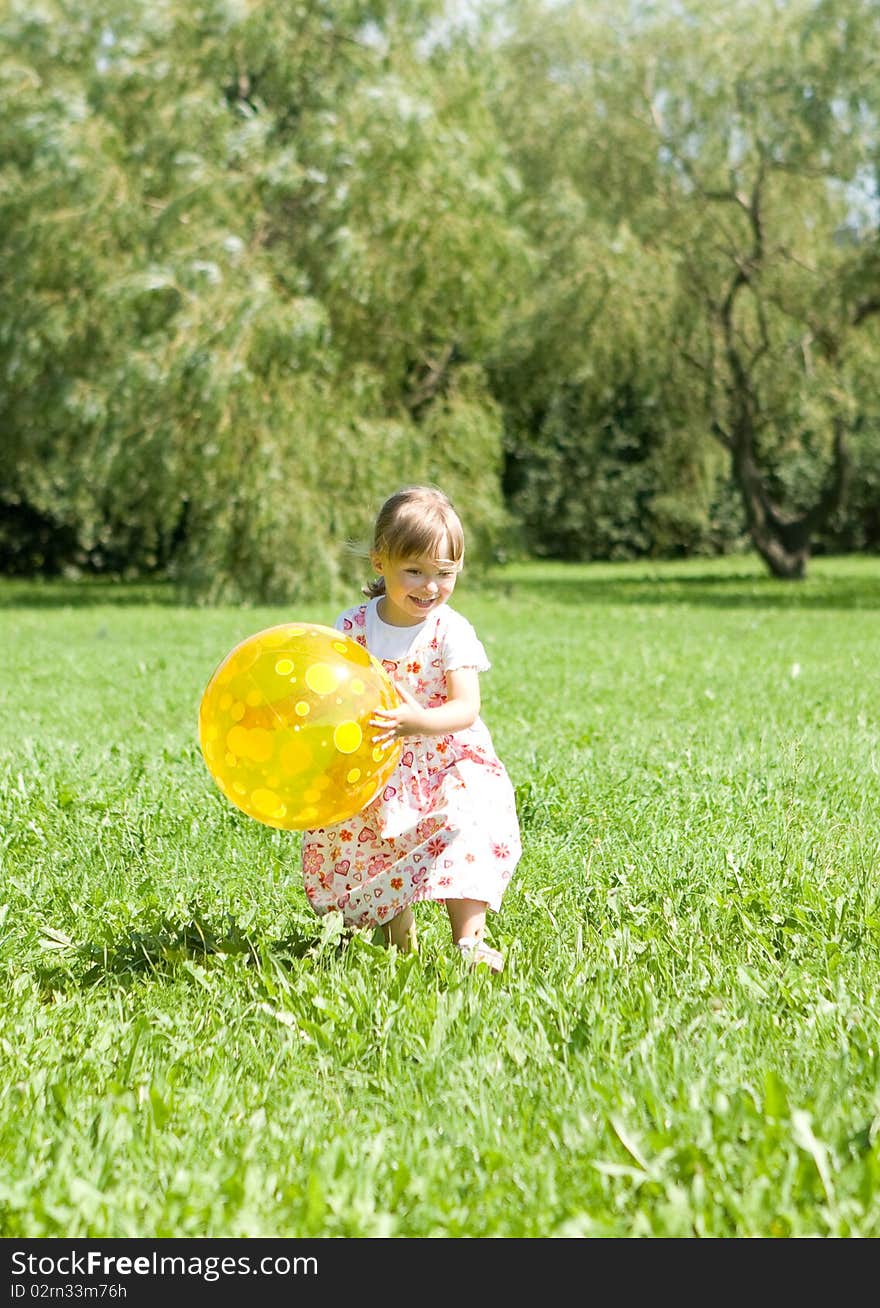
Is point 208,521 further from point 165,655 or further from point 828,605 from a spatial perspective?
point 828,605

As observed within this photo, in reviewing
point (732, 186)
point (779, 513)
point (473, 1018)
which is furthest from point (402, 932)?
point (779, 513)

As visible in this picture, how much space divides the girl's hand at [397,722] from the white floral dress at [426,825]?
19 centimetres

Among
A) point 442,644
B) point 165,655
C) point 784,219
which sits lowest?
point 165,655

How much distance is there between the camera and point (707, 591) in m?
21.0

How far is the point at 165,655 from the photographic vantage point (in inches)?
460

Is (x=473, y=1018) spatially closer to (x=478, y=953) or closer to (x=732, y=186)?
(x=478, y=953)

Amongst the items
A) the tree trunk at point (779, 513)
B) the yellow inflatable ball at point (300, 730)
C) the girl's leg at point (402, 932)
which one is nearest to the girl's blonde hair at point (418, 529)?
the yellow inflatable ball at point (300, 730)

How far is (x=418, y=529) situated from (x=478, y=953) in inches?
40.3

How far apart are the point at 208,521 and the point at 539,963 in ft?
48.9

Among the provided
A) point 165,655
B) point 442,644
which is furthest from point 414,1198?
point 165,655

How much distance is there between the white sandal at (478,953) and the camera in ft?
11.2

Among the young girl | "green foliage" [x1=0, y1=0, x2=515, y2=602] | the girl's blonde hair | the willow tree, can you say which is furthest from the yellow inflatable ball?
the willow tree

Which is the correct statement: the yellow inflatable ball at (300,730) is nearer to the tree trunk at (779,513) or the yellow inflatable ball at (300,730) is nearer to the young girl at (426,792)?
the young girl at (426,792)

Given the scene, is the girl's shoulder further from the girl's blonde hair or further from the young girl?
the girl's blonde hair
